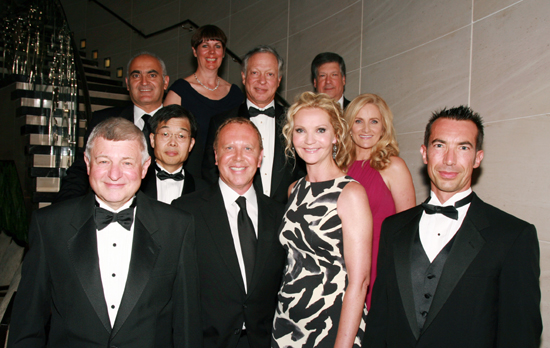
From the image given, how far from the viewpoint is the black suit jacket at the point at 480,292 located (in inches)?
60.2

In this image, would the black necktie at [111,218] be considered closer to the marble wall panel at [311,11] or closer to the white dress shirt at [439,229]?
the white dress shirt at [439,229]

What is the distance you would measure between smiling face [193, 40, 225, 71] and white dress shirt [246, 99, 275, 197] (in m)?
0.77

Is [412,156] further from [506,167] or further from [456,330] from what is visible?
[456,330]

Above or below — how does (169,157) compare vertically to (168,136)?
below

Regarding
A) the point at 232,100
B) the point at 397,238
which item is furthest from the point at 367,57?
the point at 397,238

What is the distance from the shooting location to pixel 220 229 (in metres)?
2.15

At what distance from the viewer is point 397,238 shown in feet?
6.10

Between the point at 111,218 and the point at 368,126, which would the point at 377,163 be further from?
the point at 111,218

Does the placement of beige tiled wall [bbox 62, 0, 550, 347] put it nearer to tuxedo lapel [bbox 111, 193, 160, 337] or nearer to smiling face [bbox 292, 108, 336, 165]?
smiling face [bbox 292, 108, 336, 165]

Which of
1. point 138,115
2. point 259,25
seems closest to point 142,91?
point 138,115

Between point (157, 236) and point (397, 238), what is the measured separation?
111cm

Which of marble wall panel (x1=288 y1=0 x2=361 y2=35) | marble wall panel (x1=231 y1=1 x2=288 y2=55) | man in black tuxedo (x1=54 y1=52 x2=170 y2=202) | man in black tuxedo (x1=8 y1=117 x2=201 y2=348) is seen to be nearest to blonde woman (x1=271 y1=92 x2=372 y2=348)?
man in black tuxedo (x1=8 y1=117 x2=201 y2=348)

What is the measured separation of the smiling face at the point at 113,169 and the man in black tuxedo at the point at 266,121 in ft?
3.80

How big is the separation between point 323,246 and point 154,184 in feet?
4.29
